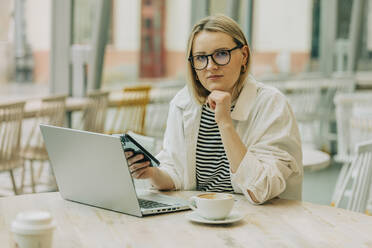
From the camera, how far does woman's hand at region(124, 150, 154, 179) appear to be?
202 cm

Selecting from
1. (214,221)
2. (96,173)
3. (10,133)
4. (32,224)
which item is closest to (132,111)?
(10,133)

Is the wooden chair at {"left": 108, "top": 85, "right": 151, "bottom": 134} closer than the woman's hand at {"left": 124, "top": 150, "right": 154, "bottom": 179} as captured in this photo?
No

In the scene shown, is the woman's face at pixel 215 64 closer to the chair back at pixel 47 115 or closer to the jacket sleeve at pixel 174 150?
the jacket sleeve at pixel 174 150

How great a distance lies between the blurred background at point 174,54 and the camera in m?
5.41

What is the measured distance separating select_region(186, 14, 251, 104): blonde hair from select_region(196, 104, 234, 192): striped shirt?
0.19 ft

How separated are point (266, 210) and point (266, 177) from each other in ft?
0.36

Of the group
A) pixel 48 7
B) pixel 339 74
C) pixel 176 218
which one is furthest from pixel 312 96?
pixel 176 218

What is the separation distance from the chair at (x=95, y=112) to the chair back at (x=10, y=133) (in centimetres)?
107

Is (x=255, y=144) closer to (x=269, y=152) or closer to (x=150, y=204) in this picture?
(x=269, y=152)

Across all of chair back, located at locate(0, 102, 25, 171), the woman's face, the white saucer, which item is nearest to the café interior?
chair back, located at locate(0, 102, 25, 171)

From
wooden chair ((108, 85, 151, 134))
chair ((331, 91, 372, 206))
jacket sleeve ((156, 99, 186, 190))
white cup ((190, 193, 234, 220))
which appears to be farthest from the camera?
wooden chair ((108, 85, 151, 134))

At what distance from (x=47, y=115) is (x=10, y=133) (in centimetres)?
63

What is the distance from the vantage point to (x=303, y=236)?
65.7 inches

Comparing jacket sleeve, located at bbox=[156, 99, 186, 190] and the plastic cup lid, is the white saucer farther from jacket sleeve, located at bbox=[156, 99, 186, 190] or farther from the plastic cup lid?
the plastic cup lid
